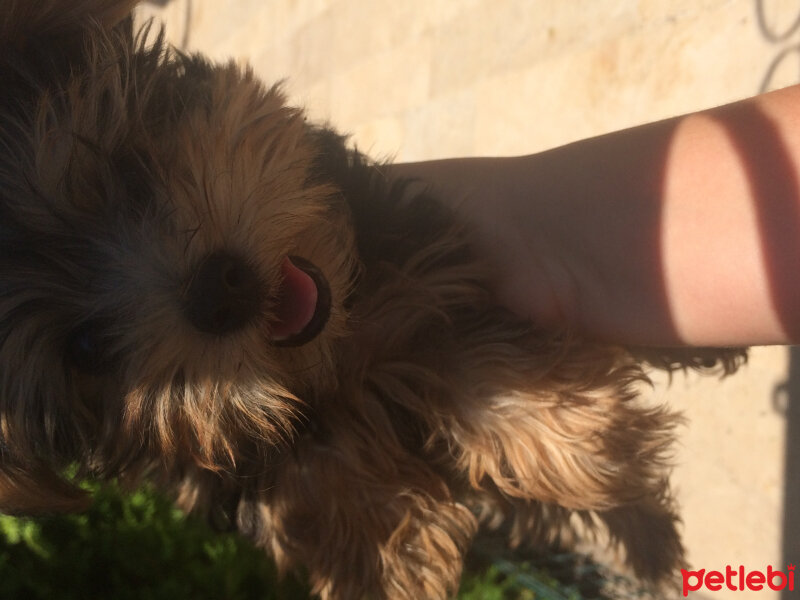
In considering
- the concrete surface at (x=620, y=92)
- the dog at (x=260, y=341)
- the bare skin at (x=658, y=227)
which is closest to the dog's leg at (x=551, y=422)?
the dog at (x=260, y=341)

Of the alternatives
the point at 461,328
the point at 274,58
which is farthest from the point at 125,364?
the point at 274,58

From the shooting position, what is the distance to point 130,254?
134 centimetres

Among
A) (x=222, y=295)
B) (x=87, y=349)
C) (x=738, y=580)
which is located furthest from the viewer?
(x=738, y=580)

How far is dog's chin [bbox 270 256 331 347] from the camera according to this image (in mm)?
1498

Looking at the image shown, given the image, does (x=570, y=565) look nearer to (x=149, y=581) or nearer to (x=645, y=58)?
(x=149, y=581)

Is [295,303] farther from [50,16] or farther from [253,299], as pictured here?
[50,16]

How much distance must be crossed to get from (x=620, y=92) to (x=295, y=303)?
63.3 inches

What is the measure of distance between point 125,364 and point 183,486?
0.62 meters

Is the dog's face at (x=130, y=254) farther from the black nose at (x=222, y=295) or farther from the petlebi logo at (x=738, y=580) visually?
the petlebi logo at (x=738, y=580)

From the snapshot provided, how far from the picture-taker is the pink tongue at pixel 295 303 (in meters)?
1.50

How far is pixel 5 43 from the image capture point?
4.51 feet

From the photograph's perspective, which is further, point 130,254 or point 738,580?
point 738,580

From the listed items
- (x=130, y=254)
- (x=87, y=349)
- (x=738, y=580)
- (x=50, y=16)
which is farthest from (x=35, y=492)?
(x=738, y=580)

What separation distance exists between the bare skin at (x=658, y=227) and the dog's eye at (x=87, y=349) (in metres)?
0.97
